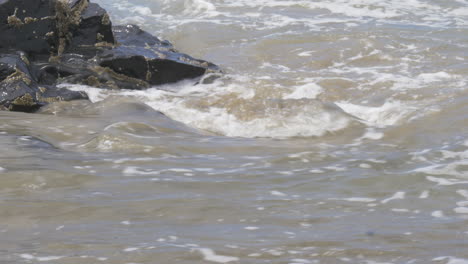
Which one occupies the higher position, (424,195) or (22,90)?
(22,90)

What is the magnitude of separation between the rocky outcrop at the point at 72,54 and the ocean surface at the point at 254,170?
0.25 metres

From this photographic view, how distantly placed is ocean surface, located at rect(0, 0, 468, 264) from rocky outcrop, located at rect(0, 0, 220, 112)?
0.81ft

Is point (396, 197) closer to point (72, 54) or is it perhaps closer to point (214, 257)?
point (214, 257)

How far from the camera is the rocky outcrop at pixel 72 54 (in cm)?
713

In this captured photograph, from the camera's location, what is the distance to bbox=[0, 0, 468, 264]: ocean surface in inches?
115

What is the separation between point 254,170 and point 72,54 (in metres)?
4.09

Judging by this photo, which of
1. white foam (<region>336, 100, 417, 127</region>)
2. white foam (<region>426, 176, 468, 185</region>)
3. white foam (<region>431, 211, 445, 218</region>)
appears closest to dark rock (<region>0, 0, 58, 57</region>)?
white foam (<region>336, 100, 417, 127</region>)

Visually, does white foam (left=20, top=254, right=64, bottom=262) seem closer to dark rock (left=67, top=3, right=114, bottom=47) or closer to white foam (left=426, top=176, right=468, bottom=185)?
white foam (left=426, top=176, right=468, bottom=185)

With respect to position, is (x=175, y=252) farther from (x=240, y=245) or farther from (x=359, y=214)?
(x=359, y=214)

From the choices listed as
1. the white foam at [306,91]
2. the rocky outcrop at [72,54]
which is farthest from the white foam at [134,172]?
the white foam at [306,91]

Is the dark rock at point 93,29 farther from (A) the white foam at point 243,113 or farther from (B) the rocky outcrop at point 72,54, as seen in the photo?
(A) the white foam at point 243,113

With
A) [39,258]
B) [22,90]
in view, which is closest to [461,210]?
[39,258]

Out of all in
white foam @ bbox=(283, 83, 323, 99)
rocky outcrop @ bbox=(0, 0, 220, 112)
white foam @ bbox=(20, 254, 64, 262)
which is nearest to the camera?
white foam @ bbox=(20, 254, 64, 262)

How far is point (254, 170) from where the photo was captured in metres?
4.32
